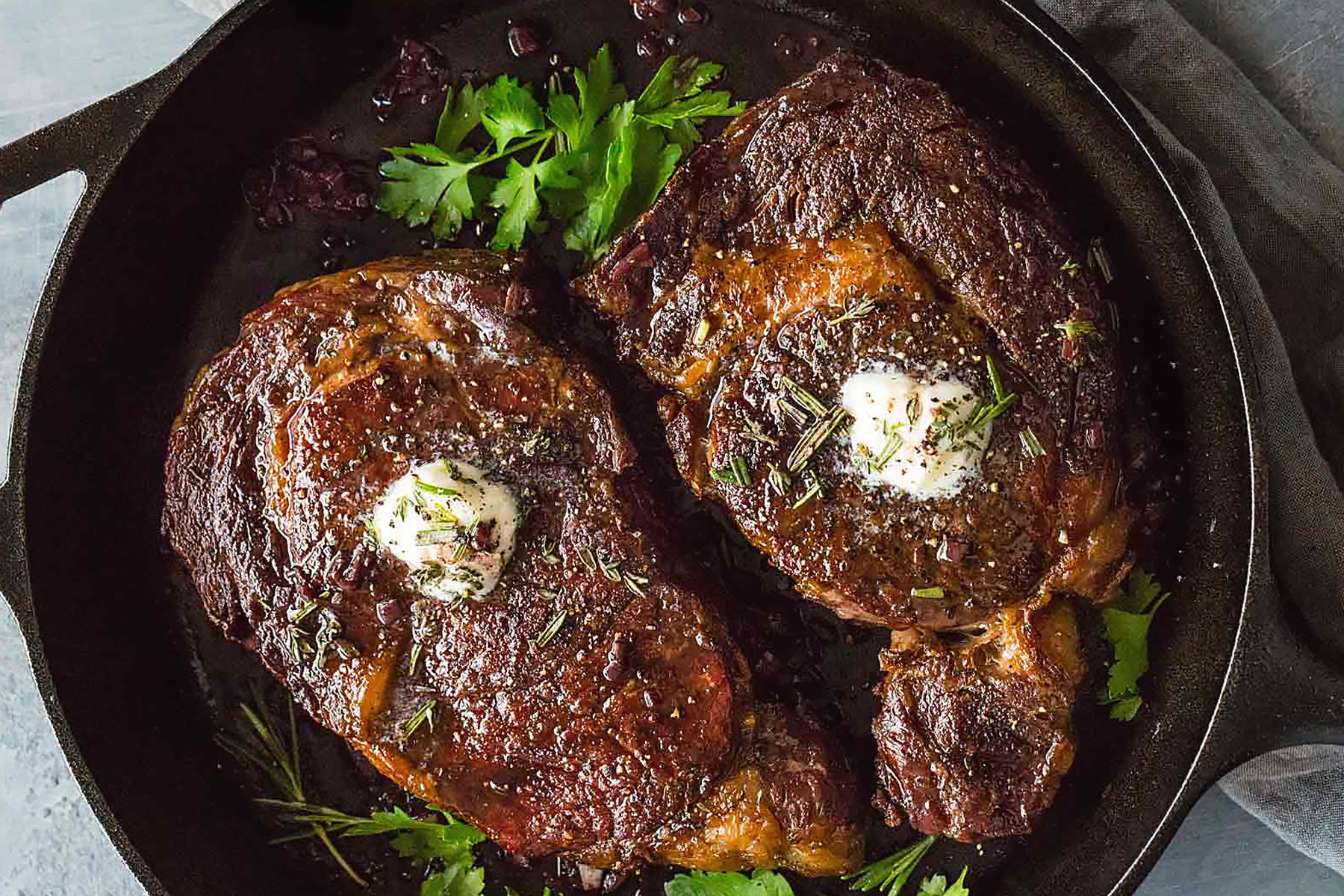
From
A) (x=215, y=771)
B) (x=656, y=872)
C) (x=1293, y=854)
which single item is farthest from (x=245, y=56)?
(x=1293, y=854)

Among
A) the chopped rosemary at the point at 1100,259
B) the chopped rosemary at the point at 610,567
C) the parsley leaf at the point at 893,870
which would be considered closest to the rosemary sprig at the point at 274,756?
the chopped rosemary at the point at 610,567

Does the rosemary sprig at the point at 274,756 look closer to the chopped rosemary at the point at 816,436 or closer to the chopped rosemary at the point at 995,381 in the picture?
the chopped rosemary at the point at 816,436

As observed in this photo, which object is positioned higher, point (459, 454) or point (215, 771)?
point (459, 454)

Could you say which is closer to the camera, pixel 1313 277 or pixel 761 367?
pixel 761 367

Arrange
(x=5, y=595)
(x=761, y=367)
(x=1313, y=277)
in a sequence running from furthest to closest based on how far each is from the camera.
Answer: (x=1313, y=277) < (x=5, y=595) < (x=761, y=367)

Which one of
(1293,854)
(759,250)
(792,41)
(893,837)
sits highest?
(792,41)

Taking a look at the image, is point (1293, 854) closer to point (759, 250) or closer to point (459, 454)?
point (759, 250)

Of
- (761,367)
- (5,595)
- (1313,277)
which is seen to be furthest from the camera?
(1313,277)
